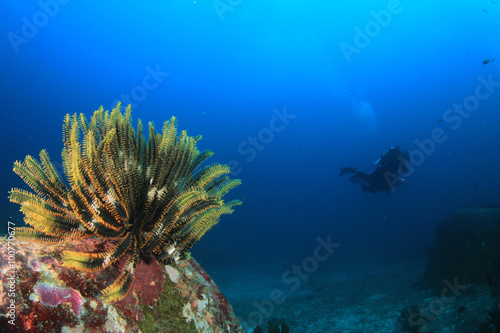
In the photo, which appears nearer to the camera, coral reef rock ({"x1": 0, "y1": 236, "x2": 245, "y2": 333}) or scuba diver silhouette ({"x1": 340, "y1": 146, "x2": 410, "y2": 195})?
coral reef rock ({"x1": 0, "y1": 236, "x2": 245, "y2": 333})

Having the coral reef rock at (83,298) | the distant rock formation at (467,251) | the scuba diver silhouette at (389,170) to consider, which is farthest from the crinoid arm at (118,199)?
the scuba diver silhouette at (389,170)

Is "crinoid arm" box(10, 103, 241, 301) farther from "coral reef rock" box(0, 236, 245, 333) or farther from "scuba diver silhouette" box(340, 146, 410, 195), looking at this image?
"scuba diver silhouette" box(340, 146, 410, 195)

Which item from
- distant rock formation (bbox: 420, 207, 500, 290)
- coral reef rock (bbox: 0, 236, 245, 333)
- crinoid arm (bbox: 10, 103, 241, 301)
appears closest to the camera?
coral reef rock (bbox: 0, 236, 245, 333)

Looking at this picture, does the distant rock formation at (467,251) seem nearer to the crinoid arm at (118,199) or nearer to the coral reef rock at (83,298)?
the coral reef rock at (83,298)

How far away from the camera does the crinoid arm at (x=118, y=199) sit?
224 centimetres

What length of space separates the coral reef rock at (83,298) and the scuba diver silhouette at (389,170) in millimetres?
15858

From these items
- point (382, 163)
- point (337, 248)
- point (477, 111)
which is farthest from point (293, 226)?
point (477, 111)

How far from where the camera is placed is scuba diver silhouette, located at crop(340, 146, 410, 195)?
16156mm

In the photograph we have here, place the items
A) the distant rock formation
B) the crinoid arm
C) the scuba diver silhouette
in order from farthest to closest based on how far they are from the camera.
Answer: the scuba diver silhouette, the distant rock formation, the crinoid arm

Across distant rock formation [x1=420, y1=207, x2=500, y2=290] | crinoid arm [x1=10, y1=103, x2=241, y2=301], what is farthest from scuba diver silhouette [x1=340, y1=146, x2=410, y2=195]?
crinoid arm [x1=10, y1=103, x2=241, y2=301]

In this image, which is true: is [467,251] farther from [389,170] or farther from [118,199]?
[118,199]

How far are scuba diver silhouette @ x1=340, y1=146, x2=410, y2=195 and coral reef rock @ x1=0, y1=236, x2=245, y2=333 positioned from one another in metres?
15.9

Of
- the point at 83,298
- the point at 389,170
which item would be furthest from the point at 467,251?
the point at 83,298

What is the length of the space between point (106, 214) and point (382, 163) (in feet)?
56.1
